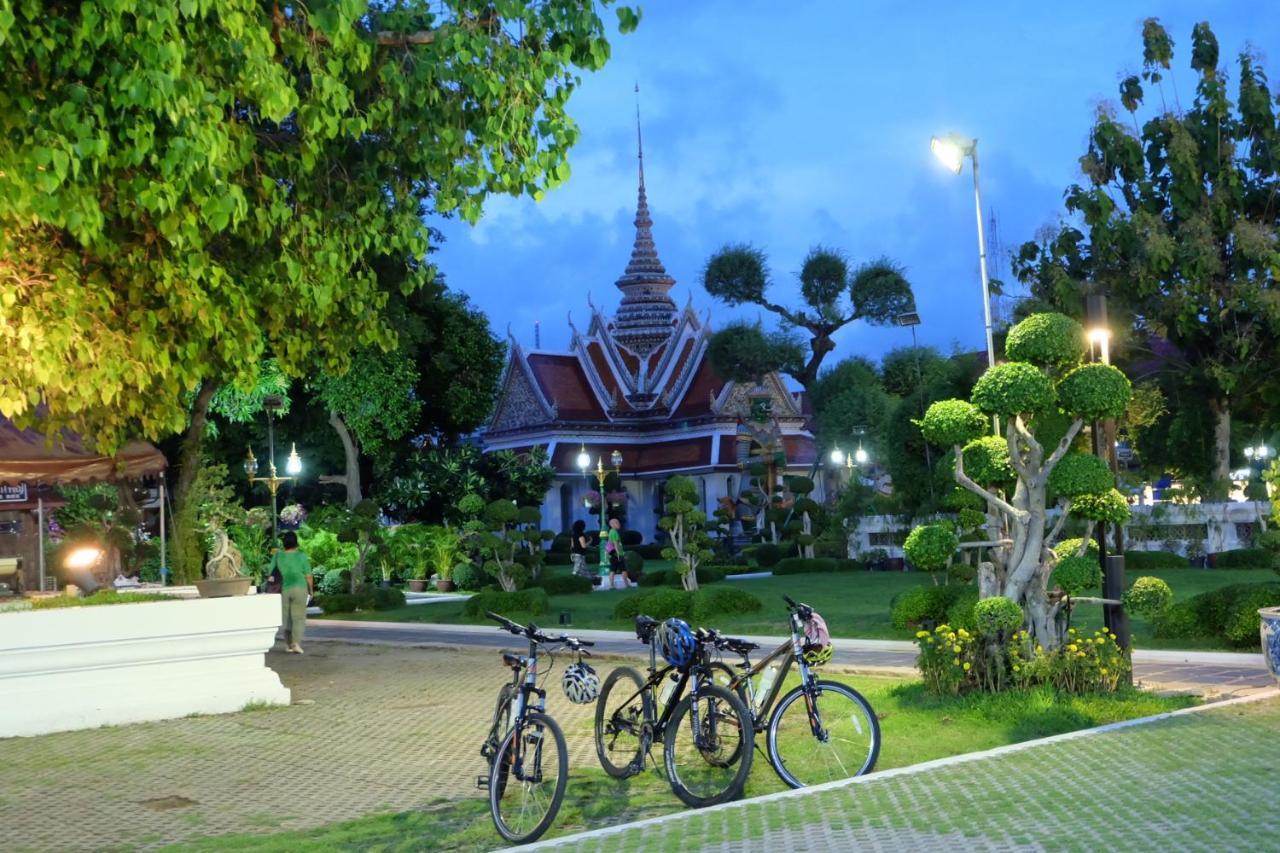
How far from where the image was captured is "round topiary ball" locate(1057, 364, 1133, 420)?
11.3 m

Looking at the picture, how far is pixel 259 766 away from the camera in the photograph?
10.5 metres

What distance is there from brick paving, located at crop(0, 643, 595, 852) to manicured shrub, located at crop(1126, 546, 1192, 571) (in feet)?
58.0

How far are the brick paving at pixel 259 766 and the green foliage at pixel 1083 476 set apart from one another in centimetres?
412

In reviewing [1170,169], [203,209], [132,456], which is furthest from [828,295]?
[203,209]

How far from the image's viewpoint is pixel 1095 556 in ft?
39.9

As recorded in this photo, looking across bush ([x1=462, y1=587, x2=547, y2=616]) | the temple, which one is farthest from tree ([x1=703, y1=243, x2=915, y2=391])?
bush ([x1=462, y1=587, x2=547, y2=616])

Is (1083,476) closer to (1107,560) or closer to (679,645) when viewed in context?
(1107,560)

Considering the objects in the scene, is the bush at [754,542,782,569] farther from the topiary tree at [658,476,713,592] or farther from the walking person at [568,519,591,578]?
the topiary tree at [658,476,713,592]

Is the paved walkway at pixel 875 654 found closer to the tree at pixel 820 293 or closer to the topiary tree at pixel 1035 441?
the topiary tree at pixel 1035 441

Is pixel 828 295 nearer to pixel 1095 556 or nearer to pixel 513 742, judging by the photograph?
pixel 1095 556

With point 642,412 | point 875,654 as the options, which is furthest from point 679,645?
point 642,412

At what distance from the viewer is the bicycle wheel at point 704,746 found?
827cm

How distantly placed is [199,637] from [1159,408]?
27300 millimetres

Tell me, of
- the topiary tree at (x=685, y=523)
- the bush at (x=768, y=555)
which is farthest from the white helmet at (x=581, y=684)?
the bush at (x=768, y=555)
